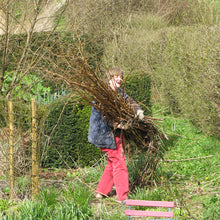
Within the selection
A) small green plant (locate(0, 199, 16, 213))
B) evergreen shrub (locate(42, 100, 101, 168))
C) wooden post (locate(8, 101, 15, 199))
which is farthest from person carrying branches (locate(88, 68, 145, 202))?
evergreen shrub (locate(42, 100, 101, 168))

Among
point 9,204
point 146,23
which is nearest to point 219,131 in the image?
point 9,204

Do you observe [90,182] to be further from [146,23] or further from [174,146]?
[146,23]

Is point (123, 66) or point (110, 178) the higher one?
point (123, 66)

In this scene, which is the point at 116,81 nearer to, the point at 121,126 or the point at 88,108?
the point at 121,126

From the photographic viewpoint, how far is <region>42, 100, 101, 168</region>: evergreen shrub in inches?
245

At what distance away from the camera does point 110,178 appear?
183 inches

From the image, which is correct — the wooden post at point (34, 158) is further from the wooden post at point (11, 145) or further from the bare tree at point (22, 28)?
the bare tree at point (22, 28)

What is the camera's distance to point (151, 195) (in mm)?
4410

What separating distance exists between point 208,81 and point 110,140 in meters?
3.46

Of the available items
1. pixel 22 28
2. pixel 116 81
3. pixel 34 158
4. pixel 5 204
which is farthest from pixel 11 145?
pixel 22 28

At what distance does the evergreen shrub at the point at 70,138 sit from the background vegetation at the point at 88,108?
0.06 ft

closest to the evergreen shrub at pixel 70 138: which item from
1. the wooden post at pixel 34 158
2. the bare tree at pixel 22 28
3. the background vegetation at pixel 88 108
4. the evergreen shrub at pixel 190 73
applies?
the background vegetation at pixel 88 108

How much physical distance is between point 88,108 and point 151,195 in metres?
2.41

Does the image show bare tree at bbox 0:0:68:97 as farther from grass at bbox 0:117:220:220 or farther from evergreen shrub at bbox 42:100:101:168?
grass at bbox 0:117:220:220
